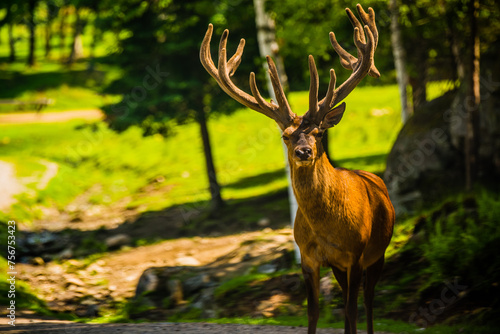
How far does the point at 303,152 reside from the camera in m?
6.11

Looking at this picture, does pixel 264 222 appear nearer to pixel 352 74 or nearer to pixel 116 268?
pixel 116 268

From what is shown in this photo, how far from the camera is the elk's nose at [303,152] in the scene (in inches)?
241

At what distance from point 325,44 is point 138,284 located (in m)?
6.41

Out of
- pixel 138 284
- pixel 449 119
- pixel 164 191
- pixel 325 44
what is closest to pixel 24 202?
pixel 164 191

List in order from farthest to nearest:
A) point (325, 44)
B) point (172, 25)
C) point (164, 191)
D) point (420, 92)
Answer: point (164, 191), point (172, 25), point (420, 92), point (325, 44)

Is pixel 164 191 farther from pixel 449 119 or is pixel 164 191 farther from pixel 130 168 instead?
pixel 449 119

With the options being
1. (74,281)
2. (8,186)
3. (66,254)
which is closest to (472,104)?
(74,281)

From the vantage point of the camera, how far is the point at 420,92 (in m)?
15.8

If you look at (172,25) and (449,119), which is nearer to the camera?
(449,119)

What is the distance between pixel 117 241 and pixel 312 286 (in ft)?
→ 36.5

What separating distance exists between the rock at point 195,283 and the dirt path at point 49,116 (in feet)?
75.8

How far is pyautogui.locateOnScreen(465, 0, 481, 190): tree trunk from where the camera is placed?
1175 centimetres

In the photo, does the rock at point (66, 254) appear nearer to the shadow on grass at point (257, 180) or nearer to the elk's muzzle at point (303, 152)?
the shadow on grass at point (257, 180)

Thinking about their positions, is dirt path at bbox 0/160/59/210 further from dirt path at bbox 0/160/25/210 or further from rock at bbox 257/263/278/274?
rock at bbox 257/263/278/274
